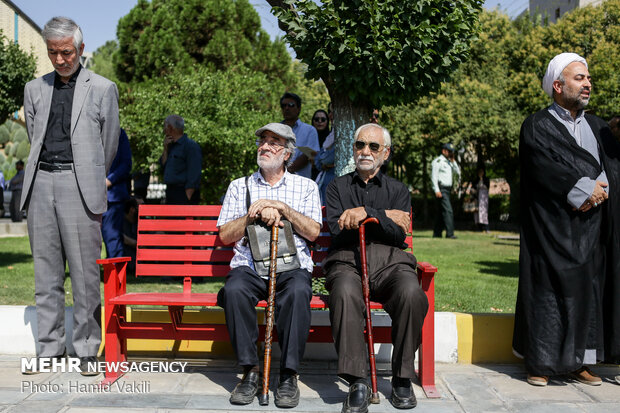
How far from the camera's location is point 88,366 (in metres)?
4.41

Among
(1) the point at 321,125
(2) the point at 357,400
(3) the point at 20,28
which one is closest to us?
(2) the point at 357,400

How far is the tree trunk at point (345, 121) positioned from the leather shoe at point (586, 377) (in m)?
2.42

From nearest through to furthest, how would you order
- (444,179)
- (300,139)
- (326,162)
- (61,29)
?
(61,29), (326,162), (300,139), (444,179)

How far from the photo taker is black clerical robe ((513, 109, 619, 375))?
4305mm

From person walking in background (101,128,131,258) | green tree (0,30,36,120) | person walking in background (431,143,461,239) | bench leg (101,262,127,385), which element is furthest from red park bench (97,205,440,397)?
person walking in background (431,143,461,239)

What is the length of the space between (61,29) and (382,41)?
7.22 ft

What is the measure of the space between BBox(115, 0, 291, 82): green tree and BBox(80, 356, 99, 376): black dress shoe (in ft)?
58.5

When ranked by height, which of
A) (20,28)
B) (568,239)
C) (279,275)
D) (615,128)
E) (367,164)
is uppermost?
(20,28)

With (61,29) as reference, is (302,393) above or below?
below

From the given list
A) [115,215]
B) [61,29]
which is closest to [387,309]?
[61,29]

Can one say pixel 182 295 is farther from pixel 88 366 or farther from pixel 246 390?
pixel 246 390

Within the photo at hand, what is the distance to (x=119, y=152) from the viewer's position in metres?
6.12

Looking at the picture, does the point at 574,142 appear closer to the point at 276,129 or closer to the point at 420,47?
the point at 420,47

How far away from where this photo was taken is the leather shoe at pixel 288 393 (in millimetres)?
3818
